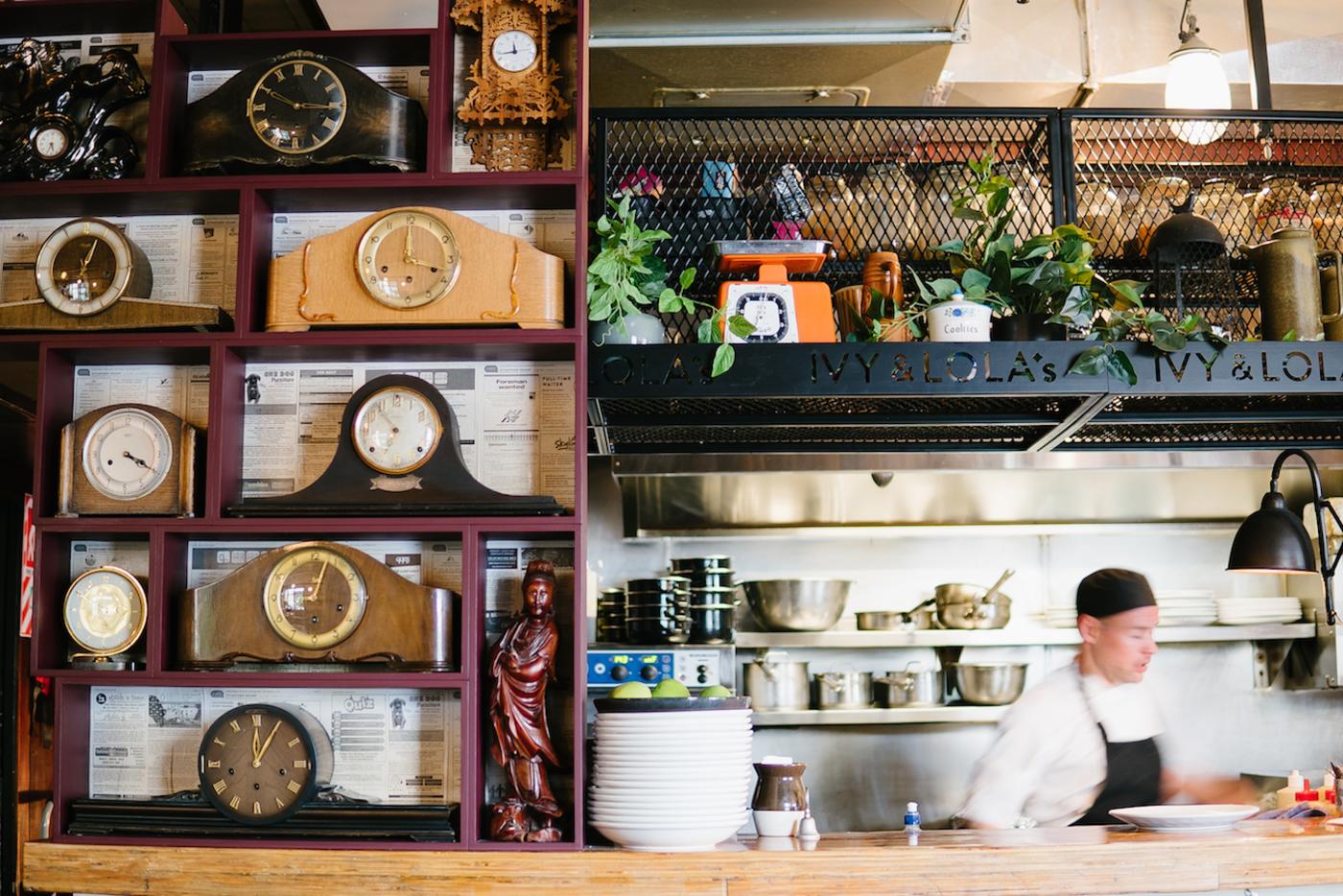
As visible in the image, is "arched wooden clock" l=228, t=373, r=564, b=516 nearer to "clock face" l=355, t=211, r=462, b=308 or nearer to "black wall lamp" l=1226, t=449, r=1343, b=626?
"clock face" l=355, t=211, r=462, b=308

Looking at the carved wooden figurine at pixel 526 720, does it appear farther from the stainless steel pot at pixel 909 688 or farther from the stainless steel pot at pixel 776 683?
the stainless steel pot at pixel 909 688

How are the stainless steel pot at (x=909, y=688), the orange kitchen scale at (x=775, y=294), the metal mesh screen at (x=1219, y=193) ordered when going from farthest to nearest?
the stainless steel pot at (x=909, y=688)
the metal mesh screen at (x=1219, y=193)
the orange kitchen scale at (x=775, y=294)

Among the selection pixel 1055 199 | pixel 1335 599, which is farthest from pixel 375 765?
pixel 1335 599

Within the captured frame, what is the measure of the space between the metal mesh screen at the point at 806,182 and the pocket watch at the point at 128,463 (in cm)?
123

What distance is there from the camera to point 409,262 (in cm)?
291

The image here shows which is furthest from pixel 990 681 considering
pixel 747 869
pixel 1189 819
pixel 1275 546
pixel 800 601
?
pixel 747 869

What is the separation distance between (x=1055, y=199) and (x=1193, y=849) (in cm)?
168

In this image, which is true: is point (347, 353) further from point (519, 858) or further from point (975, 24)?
point (975, 24)

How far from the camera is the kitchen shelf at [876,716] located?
477 cm

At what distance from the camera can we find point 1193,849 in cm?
261

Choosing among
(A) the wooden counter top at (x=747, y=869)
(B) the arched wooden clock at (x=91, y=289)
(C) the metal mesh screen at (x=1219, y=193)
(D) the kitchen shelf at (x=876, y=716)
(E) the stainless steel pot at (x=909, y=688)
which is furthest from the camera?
(E) the stainless steel pot at (x=909, y=688)

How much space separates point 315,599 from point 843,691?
2.66 m

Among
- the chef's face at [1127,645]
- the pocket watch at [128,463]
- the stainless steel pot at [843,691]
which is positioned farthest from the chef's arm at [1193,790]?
the pocket watch at [128,463]

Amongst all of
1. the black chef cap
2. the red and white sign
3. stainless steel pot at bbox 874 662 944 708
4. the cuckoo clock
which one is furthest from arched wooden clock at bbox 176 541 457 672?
the red and white sign
